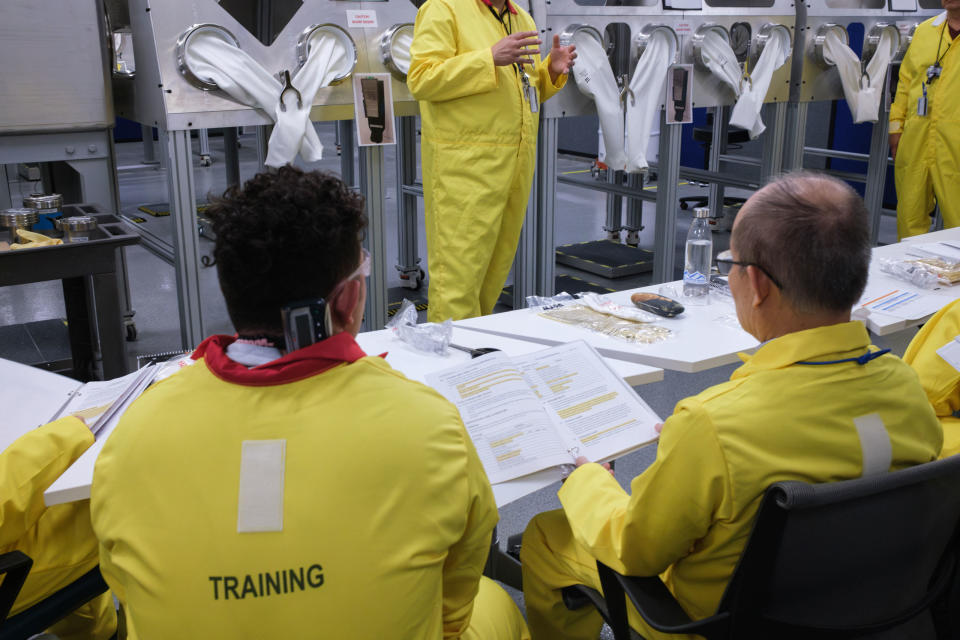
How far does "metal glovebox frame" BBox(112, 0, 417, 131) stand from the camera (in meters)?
2.86

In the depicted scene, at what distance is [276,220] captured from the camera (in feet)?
3.10

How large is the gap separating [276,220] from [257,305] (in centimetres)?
11

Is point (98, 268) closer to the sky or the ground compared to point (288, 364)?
closer to the ground

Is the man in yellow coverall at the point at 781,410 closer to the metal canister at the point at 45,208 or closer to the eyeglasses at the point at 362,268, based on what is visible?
the eyeglasses at the point at 362,268

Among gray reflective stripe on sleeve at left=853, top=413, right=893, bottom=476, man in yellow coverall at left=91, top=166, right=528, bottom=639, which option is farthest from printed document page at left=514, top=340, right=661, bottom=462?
man in yellow coverall at left=91, top=166, right=528, bottom=639

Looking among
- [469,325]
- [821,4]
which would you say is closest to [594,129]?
[821,4]

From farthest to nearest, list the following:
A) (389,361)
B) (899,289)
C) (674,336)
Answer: (899,289) < (674,336) < (389,361)

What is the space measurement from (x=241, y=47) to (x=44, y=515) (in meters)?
2.00

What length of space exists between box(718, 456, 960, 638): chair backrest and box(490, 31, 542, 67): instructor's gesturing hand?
84.6 inches

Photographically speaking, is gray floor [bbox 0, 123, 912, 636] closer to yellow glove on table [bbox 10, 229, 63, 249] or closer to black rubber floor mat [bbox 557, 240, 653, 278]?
A: black rubber floor mat [bbox 557, 240, 653, 278]

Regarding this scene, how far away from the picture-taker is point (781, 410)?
3.64 ft

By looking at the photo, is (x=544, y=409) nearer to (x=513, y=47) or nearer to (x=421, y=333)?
(x=421, y=333)

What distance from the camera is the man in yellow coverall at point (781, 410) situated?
1095 millimetres

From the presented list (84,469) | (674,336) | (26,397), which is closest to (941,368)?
(674,336)
